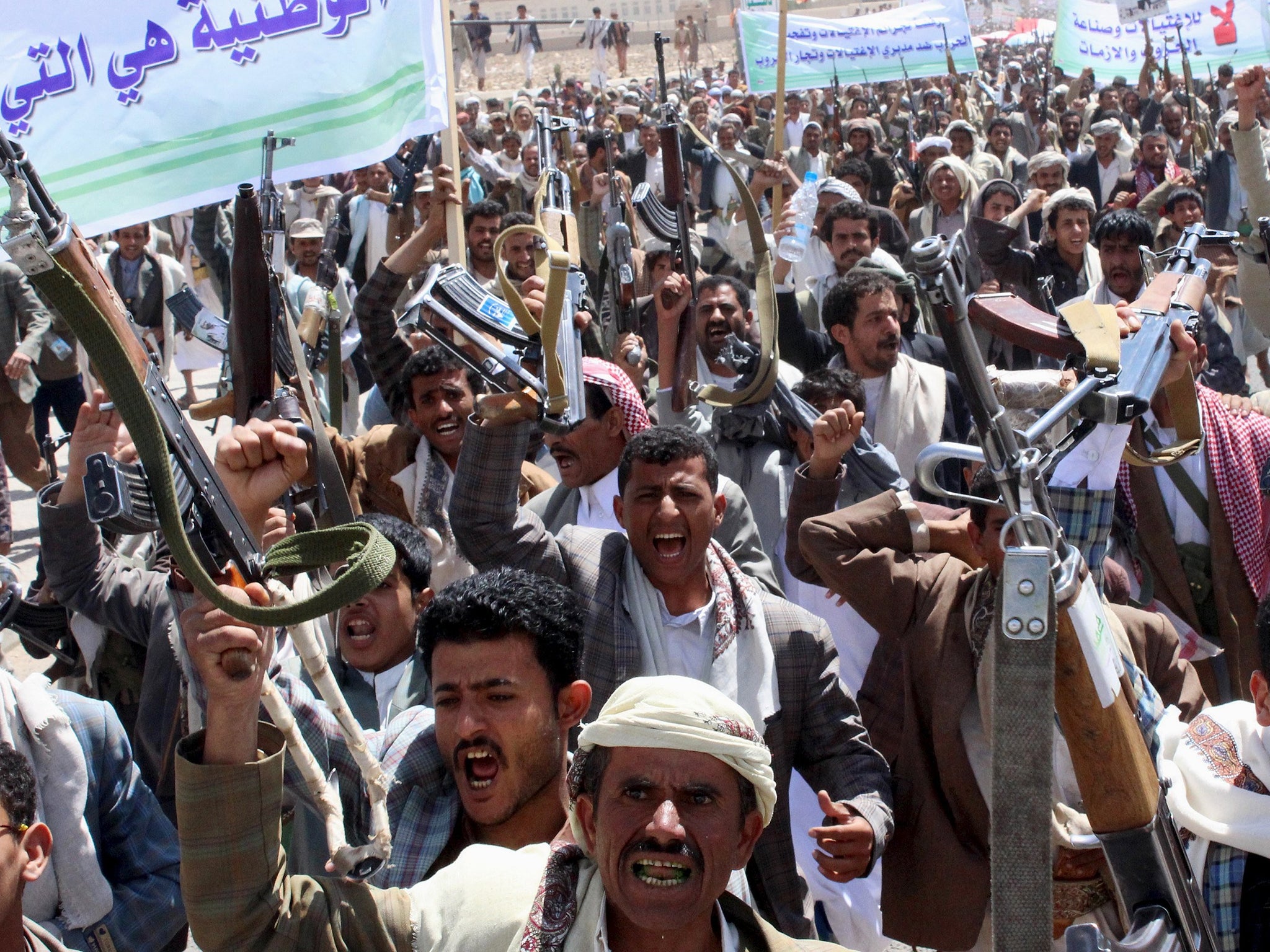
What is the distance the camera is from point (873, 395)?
14.7ft

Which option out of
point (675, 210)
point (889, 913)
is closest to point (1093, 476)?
point (889, 913)

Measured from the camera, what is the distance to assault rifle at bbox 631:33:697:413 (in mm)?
4500

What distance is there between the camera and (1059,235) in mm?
6289

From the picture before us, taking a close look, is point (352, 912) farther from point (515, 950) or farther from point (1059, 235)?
point (1059, 235)

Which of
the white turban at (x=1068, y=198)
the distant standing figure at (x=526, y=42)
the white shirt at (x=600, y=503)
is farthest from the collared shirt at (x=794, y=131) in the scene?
the distant standing figure at (x=526, y=42)

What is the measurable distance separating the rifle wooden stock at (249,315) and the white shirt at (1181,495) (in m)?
2.32

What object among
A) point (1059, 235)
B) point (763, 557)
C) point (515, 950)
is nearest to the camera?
point (515, 950)

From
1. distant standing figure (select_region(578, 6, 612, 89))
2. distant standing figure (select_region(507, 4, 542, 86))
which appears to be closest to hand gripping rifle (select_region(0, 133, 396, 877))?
distant standing figure (select_region(578, 6, 612, 89))

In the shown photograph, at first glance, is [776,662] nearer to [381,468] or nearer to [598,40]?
[381,468]

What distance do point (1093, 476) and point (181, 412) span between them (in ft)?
5.82

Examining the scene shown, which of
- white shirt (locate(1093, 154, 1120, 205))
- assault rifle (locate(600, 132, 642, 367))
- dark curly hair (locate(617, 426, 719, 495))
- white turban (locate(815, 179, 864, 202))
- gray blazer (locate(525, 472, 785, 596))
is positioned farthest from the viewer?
white shirt (locate(1093, 154, 1120, 205))

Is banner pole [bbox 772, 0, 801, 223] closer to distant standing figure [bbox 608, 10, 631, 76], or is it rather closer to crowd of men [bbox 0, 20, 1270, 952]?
crowd of men [bbox 0, 20, 1270, 952]

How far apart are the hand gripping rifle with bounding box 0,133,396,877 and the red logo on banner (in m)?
15.4

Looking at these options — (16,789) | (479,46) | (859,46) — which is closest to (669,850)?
(16,789)
